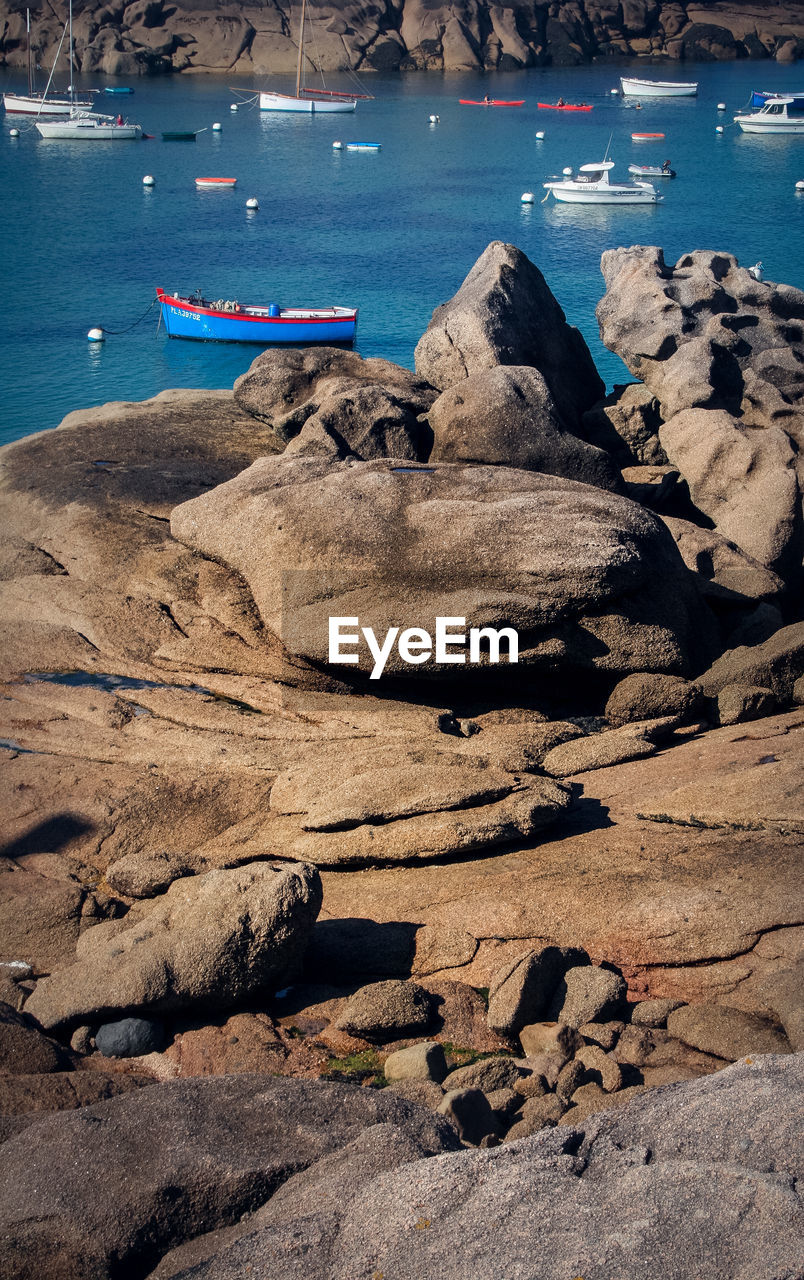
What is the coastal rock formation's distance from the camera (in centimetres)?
1977

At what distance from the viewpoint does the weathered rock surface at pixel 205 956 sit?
950cm

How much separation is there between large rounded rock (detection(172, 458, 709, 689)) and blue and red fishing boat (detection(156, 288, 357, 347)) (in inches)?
1003

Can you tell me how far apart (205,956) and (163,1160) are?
2.56 m

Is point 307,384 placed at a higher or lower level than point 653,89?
lower

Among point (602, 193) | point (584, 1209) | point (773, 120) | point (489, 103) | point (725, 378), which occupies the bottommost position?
point (584, 1209)

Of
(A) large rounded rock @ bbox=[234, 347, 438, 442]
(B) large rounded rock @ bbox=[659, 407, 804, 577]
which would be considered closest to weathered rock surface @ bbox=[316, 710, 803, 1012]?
(B) large rounded rock @ bbox=[659, 407, 804, 577]

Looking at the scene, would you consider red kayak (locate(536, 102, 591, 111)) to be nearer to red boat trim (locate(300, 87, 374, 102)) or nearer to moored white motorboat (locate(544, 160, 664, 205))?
red boat trim (locate(300, 87, 374, 102))

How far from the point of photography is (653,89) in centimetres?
10494

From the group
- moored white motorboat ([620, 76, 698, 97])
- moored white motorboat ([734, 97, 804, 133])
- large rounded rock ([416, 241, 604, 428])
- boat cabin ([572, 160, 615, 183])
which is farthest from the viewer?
moored white motorboat ([620, 76, 698, 97])

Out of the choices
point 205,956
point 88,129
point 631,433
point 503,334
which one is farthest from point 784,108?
point 205,956

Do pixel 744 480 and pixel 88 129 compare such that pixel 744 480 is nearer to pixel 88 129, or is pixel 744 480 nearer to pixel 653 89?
pixel 88 129

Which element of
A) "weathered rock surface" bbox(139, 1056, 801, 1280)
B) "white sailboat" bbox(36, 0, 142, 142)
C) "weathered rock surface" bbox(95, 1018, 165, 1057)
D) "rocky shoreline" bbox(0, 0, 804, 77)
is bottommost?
"weathered rock surface" bbox(95, 1018, 165, 1057)

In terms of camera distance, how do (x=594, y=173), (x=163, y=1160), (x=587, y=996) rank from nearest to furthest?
(x=163, y=1160), (x=587, y=996), (x=594, y=173)

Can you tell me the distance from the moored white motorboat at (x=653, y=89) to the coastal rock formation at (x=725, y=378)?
287 feet
